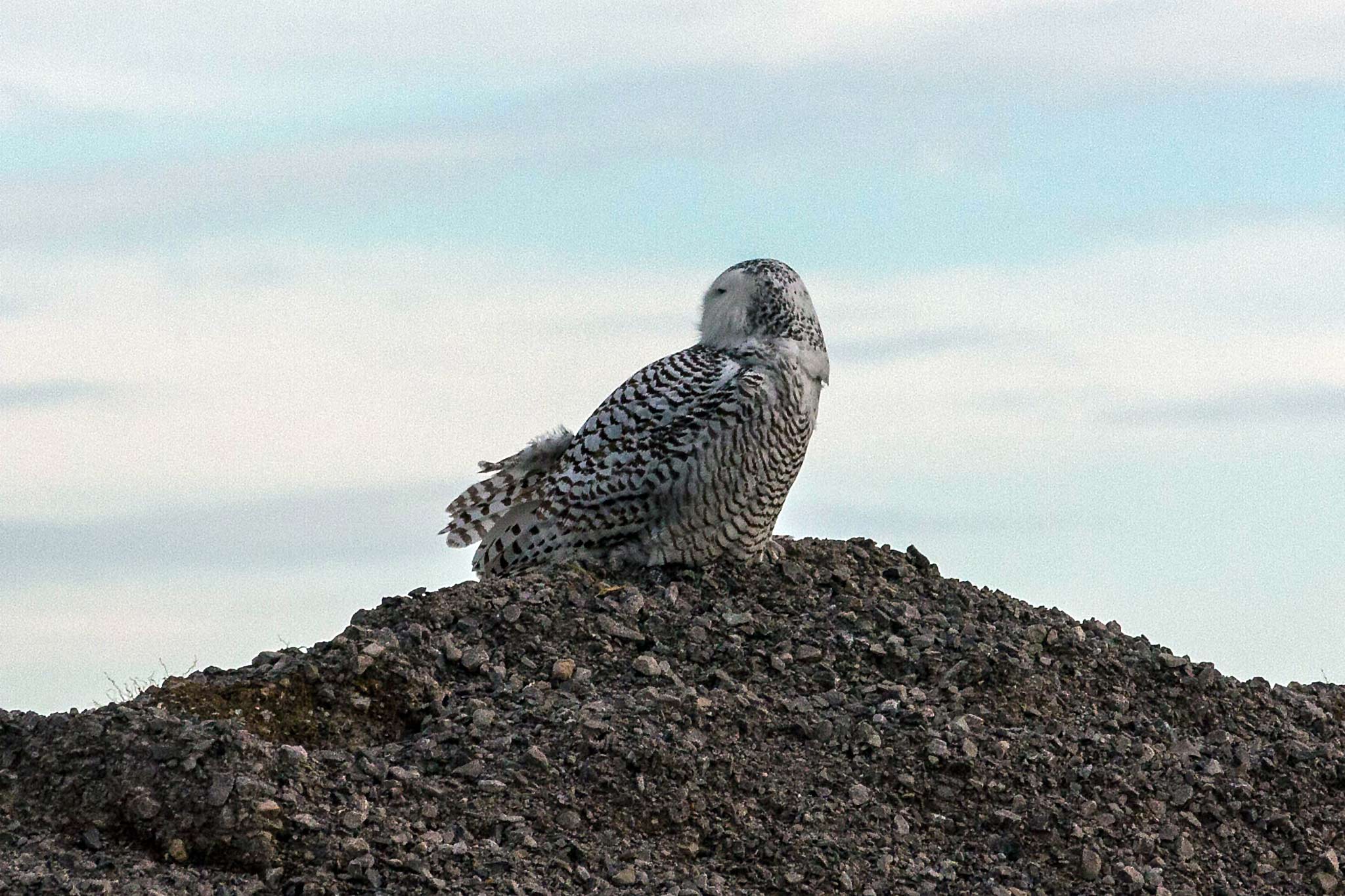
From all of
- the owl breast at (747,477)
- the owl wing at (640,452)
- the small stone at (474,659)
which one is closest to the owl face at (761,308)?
the owl wing at (640,452)

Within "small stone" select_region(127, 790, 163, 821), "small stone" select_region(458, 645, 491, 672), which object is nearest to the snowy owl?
"small stone" select_region(458, 645, 491, 672)

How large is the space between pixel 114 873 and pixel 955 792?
378 centimetres

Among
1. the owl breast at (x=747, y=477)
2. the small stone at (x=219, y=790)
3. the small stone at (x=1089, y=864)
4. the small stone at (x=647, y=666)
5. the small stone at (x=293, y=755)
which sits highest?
the owl breast at (x=747, y=477)

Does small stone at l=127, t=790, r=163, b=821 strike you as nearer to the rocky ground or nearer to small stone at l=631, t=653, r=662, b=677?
the rocky ground

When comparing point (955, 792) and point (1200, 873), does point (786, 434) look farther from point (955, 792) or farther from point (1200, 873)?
point (1200, 873)

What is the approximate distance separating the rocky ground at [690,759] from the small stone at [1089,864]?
0.02 metres

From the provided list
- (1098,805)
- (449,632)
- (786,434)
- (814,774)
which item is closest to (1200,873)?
(1098,805)

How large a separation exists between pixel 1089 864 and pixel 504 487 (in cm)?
437

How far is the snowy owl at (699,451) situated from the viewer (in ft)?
32.5

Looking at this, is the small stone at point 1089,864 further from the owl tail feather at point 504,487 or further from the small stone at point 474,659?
the owl tail feather at point 504,487

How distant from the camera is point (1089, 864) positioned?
26.4 ft

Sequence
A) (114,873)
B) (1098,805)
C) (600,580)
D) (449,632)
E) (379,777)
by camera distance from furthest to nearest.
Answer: (600,580), (449,632), (1098,805), (379,777), (114,873)

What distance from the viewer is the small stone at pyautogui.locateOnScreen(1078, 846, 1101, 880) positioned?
26.3ft

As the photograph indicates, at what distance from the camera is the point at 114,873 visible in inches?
284
